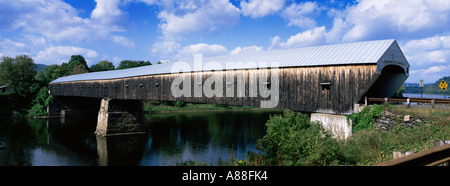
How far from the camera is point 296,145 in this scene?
9.37m

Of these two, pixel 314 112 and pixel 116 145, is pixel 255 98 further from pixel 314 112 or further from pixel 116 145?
pixel 116 145

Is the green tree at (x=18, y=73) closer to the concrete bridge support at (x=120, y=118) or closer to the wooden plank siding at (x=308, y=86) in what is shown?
the concrete bridge support at (x=120, y=118)

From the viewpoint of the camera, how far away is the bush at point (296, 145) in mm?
8797

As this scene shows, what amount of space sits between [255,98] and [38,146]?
18.3m

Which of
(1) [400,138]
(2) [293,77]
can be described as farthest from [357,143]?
(2) [293,77]

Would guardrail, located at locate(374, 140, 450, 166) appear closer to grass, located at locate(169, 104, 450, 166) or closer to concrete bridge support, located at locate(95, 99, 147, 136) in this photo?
grass, located at locate(169, 104, 450, 166)

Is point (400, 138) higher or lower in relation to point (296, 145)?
higher

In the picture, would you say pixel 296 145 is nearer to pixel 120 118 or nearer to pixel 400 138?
pixel 400 138

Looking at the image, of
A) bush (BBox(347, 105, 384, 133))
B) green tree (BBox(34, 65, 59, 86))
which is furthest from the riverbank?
bush (BBox(347, 105, 384, 133))

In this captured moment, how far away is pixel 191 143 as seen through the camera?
76.4 ft

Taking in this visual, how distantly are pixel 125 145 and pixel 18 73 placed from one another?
1435 inches

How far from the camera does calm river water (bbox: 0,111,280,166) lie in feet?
60.3

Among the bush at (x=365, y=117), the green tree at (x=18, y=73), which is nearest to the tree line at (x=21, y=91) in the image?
the green tree at (x=18, y=73)
